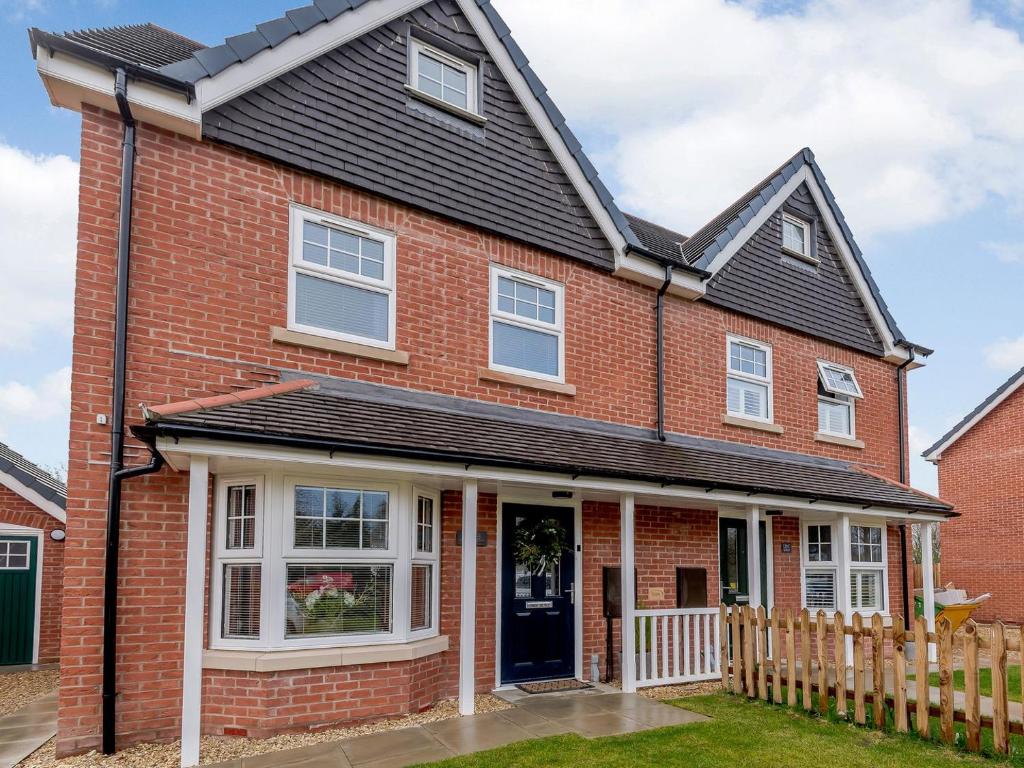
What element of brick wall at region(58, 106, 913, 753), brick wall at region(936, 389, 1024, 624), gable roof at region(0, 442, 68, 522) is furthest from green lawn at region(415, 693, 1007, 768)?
brick wall at region(936, 389, 1024, 624)

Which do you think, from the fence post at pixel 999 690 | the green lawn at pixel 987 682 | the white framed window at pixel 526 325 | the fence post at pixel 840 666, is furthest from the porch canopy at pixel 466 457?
the fence post at pixel 999 690

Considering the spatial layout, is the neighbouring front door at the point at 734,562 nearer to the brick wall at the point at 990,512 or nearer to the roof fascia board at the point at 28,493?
the roof fascia board at the point at 28,493

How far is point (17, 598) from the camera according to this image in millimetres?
12211

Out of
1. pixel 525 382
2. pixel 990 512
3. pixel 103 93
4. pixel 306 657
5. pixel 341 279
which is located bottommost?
pixel 306 657

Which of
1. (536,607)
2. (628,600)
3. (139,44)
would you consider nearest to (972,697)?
(628,600)

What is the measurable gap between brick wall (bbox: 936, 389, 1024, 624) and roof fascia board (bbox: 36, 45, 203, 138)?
22.2m

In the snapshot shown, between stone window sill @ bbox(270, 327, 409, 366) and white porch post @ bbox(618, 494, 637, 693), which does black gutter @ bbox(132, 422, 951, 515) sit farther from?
stone window sill @ bbox(270, 327, 409, 366)

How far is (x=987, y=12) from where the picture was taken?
30.2 feet

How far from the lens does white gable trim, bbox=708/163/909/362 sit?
13.5 meters

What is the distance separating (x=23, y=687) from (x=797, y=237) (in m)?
14.7

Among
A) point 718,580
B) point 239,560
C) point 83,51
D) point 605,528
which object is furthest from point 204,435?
point 718,580

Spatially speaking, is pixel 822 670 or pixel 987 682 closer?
pixel 822 670

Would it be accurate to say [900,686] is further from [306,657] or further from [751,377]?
[751,377]

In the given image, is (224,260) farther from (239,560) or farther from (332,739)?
(332,739)
